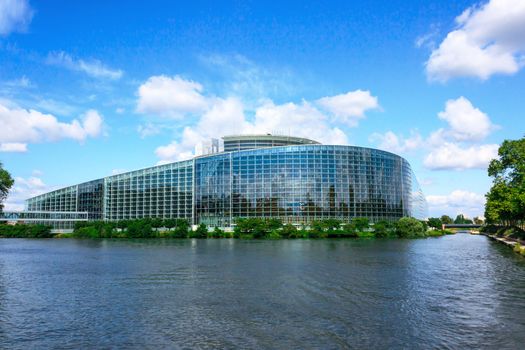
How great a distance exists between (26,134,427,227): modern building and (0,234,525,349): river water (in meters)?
89.8

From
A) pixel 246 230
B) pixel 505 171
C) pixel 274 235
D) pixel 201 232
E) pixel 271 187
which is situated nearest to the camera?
pixel 505 171

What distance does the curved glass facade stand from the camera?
147375mm

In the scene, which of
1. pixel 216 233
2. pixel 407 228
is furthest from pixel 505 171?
pixel 216 233

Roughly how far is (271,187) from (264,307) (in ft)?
376

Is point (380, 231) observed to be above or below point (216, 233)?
below

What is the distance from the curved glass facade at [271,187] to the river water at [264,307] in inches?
3526

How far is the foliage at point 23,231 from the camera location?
150100 millimetres

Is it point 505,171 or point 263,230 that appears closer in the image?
point 505,171

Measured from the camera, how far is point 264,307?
33.3 m

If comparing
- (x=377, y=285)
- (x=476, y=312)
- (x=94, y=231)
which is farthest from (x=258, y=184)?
(x=476, y=312)

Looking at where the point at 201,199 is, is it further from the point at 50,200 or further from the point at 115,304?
the point at 115,304

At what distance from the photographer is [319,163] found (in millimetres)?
149250

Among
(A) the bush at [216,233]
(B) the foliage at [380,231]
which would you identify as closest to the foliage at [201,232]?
(A) the bush at [216,233]

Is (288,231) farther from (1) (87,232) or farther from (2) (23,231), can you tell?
(2) (23,231)
